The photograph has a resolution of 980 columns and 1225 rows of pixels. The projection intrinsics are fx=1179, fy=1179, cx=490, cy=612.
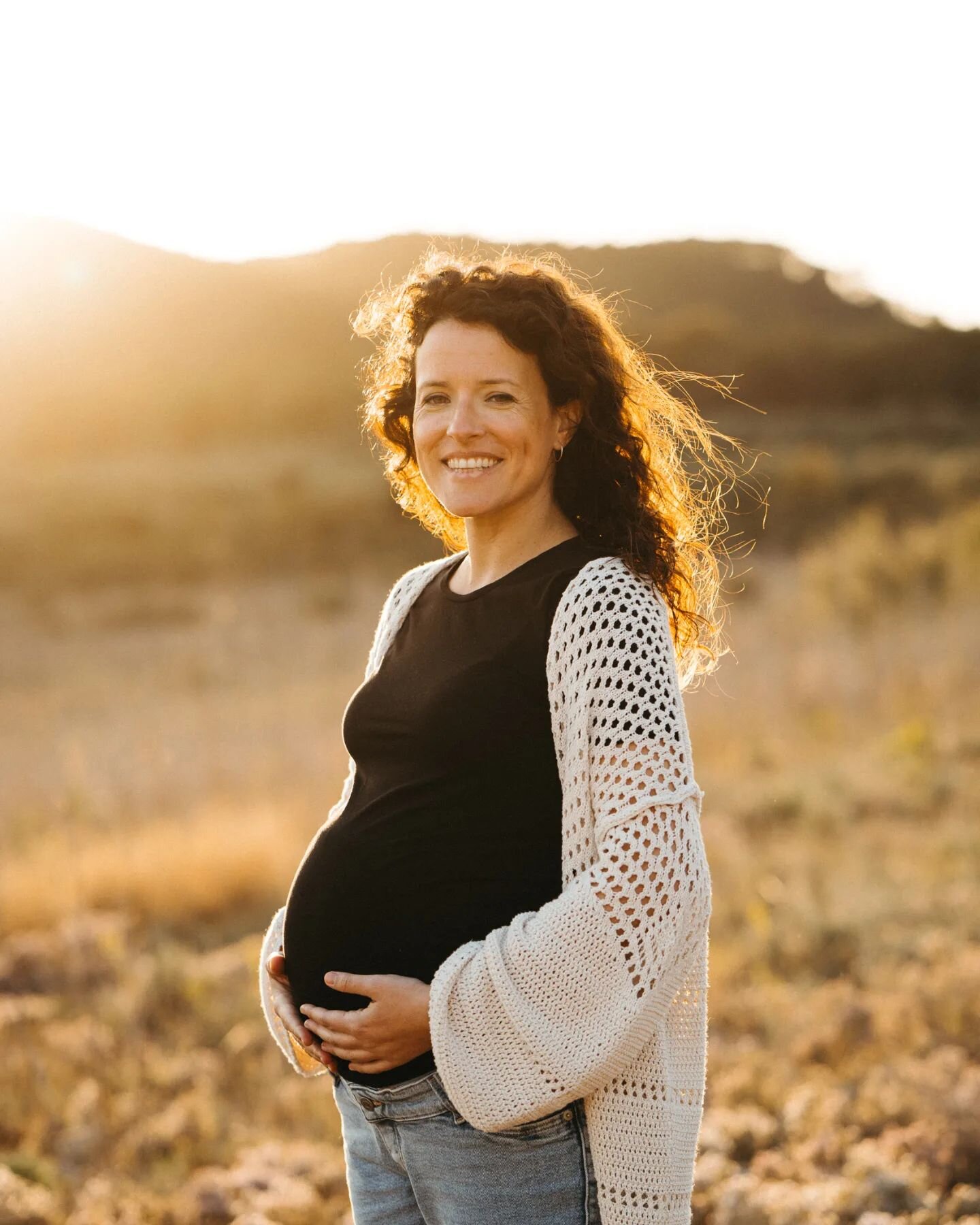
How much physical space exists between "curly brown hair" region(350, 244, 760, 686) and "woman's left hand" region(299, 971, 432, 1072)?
0.67 meters

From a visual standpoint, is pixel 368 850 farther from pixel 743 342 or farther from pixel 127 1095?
pixel 743 342

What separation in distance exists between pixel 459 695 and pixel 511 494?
33cm

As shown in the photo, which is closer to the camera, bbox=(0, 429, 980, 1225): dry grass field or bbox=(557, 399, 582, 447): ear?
bbox=(557, 399, 582, 447): ear

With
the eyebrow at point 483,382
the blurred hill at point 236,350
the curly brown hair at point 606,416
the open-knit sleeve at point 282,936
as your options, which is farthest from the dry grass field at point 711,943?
the blurred hill at point 236,350

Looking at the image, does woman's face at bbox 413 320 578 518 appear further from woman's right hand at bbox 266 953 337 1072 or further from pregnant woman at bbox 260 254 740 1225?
woman's right hand at bbox 266 953 337 1072

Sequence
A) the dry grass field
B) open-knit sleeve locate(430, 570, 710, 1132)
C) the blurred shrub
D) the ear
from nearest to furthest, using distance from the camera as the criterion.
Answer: open-knit sleeve locate(430, 570, 710, 1132) → the ear → the dry grass field → the blurred shrub

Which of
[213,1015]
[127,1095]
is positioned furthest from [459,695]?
[213,1015]

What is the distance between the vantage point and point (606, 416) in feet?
6.10

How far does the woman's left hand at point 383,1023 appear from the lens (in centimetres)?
161

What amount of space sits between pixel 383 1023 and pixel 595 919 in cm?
36

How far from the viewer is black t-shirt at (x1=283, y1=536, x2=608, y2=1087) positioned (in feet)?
5.30

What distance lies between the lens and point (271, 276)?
5053cm

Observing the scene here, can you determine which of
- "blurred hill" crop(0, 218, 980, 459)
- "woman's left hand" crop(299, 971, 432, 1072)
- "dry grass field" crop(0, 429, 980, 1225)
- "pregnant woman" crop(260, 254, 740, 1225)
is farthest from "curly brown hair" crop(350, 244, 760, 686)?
"blurred hill" crop(0, 218, 980, 459)

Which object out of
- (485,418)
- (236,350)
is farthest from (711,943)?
(236,350)
